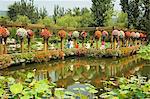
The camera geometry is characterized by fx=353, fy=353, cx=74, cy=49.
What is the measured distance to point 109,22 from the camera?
2909cm

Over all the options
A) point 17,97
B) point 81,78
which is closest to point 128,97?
point 17,97

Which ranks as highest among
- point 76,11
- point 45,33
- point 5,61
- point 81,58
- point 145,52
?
point 76,11

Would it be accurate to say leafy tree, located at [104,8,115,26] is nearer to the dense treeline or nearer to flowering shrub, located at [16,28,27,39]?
the dense treeline

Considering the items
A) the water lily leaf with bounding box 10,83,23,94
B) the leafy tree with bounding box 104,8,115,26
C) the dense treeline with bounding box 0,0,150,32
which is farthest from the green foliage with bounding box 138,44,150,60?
the leafy tree with bounding box 104,8,115,26

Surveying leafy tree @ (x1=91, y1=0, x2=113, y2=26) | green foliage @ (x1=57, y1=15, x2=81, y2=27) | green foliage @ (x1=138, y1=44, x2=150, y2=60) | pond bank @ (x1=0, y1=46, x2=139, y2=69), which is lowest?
pond bank @ (x1=0, y1=46, x2=139, y2=69)

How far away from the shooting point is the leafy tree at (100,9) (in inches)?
1096

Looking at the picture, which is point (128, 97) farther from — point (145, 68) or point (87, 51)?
point (87, 51)

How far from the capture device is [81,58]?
637 inches

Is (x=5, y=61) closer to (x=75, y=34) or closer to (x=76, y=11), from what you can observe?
(x=75, y=34)

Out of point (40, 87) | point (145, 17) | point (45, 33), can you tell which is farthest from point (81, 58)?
point (40, 87)

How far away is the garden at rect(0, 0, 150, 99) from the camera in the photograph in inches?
92.0

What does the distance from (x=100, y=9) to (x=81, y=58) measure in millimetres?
12371

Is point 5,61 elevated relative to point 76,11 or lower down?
lower down

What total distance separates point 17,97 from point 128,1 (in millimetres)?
25407
